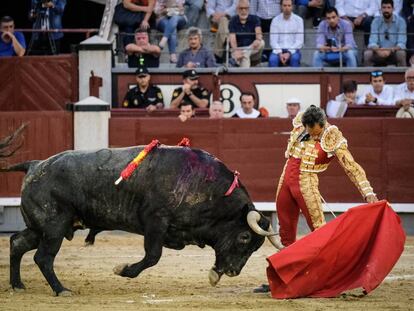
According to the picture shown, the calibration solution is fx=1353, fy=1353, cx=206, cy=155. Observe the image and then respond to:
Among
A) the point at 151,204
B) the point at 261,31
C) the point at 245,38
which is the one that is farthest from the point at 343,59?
the point at 151,204

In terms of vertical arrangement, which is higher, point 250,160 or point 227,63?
point 227,63

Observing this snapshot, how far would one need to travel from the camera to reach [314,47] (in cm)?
1477

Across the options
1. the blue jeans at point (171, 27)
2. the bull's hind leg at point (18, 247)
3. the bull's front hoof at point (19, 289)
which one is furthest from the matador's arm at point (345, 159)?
the blue jeans at point (171, 27)

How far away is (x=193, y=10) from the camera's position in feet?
49.1

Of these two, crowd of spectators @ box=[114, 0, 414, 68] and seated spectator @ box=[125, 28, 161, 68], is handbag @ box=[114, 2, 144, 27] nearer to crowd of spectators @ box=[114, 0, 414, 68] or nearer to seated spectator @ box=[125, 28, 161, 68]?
crowd of spectators @ box=[114, 0, 414, 68]

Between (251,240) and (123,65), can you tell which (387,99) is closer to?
(123,65)

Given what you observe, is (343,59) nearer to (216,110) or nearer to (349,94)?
(349,94)

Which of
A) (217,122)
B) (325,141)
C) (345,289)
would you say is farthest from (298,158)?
(217,122)

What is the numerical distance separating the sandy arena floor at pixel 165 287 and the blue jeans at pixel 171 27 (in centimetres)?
293

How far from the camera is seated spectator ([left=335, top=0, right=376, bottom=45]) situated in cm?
1471

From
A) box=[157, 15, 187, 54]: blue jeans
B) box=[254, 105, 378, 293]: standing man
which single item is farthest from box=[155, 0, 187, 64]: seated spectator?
box=[254, 105, 378, 293]: standing man

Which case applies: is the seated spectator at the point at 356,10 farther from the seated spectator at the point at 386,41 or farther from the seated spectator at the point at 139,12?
the seated spectator at the point at 139,12

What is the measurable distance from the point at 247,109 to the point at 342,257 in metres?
5.18

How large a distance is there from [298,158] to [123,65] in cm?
587
